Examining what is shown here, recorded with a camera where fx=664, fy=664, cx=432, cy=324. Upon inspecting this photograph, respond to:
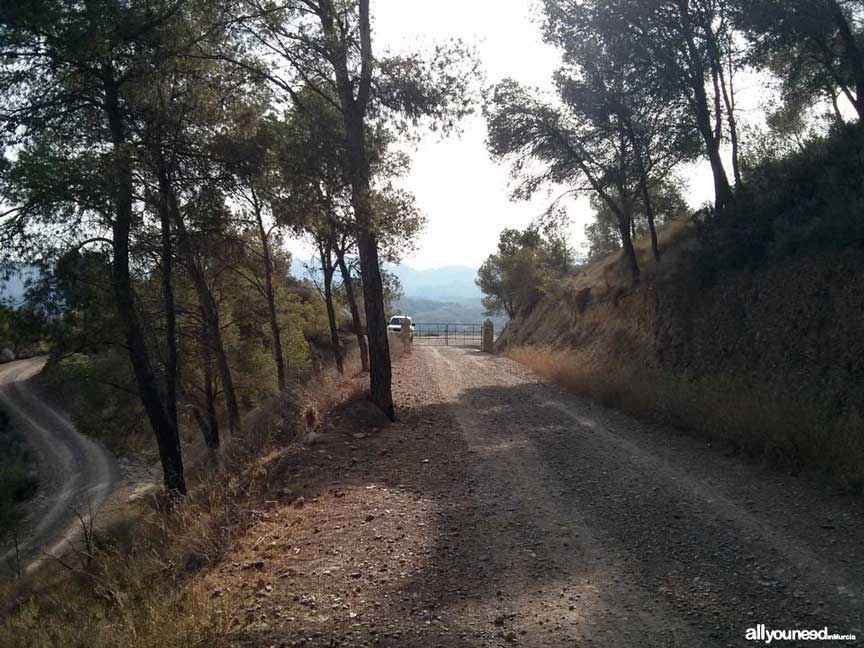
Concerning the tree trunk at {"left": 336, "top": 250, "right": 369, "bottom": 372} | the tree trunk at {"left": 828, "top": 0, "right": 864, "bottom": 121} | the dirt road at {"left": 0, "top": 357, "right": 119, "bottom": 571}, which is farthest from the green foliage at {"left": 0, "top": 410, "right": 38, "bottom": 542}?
the tree trunk at {"left": 828, "top": 0, "right": 864, "bottom": 121}

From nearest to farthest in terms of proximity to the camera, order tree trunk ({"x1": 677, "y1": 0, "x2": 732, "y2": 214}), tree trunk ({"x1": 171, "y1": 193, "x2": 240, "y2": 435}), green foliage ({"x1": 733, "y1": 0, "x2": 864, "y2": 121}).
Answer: tree trunk ({"x1": 171, "y1": 193, "x2": 240, "y2": 435})
green foliage ({"x1": 733, "y1": 0, "x2": 864, "y2": 121})
tree trunk ({"x1": 677, "y1": 0, "x2": 732, "y2": 214})

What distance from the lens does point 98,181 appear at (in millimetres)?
10805

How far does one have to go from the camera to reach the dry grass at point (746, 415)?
7102 mm

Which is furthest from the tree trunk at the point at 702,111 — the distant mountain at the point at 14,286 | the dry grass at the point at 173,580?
the distant mountain at the point at 14,286

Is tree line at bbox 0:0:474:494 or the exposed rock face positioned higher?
tree line at bbox 0:0:474:494

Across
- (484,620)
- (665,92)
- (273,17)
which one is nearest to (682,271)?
(665,92)

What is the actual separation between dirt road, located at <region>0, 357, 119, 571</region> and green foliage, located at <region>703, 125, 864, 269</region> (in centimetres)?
1912

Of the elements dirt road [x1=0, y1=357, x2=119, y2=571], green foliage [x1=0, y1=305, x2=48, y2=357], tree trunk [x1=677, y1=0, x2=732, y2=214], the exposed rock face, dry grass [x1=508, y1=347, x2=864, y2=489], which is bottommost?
dirt road [x1=0, y1=357, x2=119, y2=571]

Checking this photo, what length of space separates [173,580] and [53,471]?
35.7 meters

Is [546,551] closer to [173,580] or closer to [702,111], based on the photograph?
[173,580]

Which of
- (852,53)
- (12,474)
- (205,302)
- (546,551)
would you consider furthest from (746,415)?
(12,474)

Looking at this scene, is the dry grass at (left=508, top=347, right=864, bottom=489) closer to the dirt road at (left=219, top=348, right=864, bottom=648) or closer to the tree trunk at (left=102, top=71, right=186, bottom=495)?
the dirt road at (left=219, top=348, right=864, bottom=648)

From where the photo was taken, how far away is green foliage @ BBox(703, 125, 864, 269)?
1109 centimetres

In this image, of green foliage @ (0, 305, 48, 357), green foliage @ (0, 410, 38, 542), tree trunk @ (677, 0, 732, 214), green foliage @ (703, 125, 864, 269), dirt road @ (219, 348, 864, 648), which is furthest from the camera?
green foliage @ (0, 410, 38, 542)
